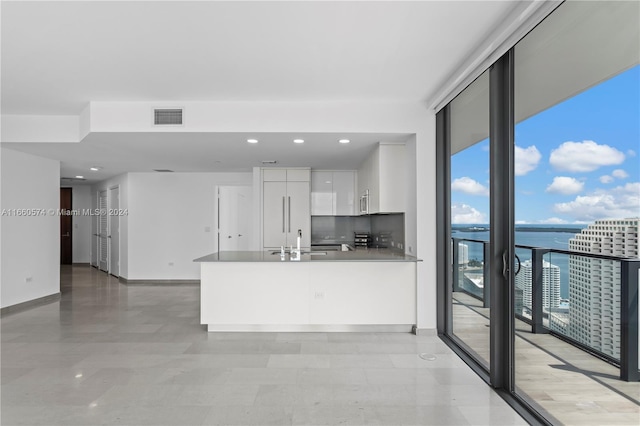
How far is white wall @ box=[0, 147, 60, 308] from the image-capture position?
17.9ft

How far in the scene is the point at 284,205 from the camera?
7.12m

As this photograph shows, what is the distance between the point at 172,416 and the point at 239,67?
2.77 meters

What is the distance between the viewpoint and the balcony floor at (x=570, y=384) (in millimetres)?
2416

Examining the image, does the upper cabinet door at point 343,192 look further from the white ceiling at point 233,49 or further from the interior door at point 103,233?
the interior door at point 103,233

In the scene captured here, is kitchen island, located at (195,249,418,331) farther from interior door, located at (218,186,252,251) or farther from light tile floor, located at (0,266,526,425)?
interior door, located at (218,186,252,251)

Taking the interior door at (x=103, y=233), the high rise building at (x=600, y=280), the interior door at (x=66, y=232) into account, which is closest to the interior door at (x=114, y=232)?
the interior door at (x=103, y=233)

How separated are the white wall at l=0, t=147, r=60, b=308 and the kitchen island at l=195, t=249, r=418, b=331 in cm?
326

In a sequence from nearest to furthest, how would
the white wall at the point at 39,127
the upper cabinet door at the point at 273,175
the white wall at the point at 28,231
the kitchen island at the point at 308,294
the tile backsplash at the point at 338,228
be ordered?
the kitchen island at the point at 308,294 < the white wall at the point at 39,127 < the white wall at the point at 28,231 < the upper cabinet door at the point at 273,175 < the tile backsplash at the point at 338,228

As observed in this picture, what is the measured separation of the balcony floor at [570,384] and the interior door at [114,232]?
7849 millimetres

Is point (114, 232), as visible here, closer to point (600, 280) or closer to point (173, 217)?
point (173, 217)

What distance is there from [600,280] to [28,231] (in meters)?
7.16

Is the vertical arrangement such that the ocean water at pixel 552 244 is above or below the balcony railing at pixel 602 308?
above

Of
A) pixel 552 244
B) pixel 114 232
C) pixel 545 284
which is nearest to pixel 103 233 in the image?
pixel 114 232

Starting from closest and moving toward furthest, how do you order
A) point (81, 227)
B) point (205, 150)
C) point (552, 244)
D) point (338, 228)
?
point (552, 244) → point (205, 150) → point (338, 228) → point (81, 227)
